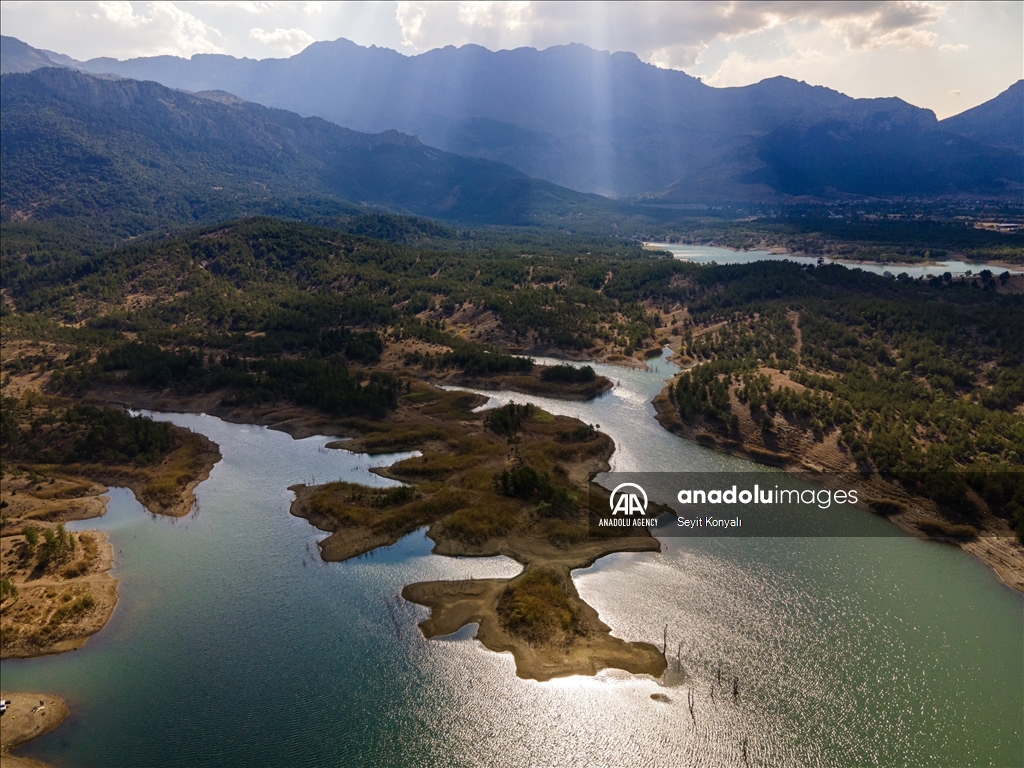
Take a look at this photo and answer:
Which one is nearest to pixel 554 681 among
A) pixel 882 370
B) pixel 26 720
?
pixel 26 720

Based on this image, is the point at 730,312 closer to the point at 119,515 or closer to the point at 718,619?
the point at 718,619

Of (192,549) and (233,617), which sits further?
(192,549)

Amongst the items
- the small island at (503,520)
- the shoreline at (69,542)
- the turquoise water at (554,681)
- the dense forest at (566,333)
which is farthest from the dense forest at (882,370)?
the shoreline at (69,542)

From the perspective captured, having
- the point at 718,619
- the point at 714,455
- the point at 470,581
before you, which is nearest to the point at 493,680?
the point at 470,581

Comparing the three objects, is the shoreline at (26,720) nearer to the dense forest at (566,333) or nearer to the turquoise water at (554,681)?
the turquoise water at (554,681)

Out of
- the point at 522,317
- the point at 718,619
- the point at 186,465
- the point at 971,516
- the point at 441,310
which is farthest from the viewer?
the point at 441,310

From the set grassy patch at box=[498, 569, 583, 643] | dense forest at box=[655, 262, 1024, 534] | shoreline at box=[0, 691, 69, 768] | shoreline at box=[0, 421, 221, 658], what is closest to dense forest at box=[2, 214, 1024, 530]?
dense forest at box=[655, 262, 1024, 534]
